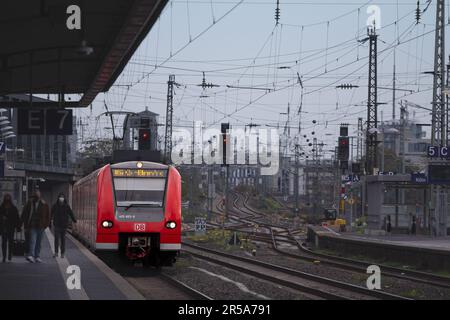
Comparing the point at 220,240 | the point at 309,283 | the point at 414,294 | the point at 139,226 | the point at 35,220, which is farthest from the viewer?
the point at 220,240

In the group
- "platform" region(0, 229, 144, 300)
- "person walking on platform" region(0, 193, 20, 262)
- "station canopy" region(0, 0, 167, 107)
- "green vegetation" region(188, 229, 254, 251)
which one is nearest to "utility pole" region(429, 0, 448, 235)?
"green vegetation" region(188, 229, 254, 251)

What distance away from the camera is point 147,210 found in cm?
1998

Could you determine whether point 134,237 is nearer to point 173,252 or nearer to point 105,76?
point 173,252

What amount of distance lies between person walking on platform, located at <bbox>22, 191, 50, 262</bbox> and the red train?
5.30ft

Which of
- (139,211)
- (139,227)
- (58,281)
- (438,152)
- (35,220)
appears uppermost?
(438,152)

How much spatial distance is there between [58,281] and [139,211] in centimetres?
506

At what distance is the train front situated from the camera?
64.9 feet

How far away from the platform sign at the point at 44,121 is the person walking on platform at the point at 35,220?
2664 mm

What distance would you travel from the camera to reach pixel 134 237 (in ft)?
65.0

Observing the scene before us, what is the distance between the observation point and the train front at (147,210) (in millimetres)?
19781

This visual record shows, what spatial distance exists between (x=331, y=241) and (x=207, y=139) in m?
41.0

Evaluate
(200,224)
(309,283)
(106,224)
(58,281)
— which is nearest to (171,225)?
(106,224)

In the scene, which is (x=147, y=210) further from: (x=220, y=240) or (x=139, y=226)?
(x=220, y=240)

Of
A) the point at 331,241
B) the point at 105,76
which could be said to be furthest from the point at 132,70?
the point at 105,76
